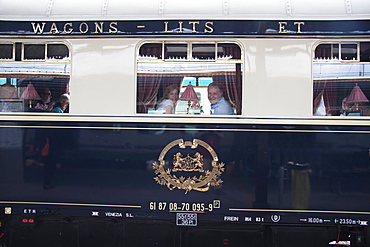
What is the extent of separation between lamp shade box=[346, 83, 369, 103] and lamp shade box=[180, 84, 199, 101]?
5.81ft

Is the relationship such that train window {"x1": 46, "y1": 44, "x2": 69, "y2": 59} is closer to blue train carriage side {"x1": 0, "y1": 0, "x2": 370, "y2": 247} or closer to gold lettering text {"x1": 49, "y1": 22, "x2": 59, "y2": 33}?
blue train carriage side {"x1": 0, "y1": 0, "x2": 370, "y2": 247}

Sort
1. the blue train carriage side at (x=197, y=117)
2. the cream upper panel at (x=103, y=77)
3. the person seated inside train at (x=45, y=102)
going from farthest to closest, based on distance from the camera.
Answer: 1. the person seated inside train at (x=45, y=102)
2. the cream upper panel at (x=103, y=77)
3. the blue train carriage side at (x=197, y=117)

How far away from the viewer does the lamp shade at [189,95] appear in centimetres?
424

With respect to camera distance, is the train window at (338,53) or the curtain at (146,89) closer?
the train window at (338,53)

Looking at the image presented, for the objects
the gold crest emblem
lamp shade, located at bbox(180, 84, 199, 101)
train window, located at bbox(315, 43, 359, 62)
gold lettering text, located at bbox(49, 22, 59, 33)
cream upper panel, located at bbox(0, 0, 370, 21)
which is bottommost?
the gold crest emblem

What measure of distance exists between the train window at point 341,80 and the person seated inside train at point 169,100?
63.4 inches

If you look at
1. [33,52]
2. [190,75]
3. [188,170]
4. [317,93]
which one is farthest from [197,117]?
[33,52]

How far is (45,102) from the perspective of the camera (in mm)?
4367

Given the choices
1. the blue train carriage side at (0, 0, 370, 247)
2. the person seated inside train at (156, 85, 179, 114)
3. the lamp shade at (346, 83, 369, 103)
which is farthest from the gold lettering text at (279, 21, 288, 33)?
the person seated inside train at (156, 85, 179, 114)

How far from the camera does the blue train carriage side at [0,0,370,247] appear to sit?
409cm

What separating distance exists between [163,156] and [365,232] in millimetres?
2539

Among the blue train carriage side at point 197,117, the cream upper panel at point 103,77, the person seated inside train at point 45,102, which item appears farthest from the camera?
the person seated inside train at point 45,102

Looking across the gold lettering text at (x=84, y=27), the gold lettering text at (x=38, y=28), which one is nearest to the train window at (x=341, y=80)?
the gold lettering text at (x=84, y=27)

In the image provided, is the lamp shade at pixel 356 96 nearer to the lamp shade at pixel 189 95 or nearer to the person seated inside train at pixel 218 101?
the person seated inside train at pixel 218 101
